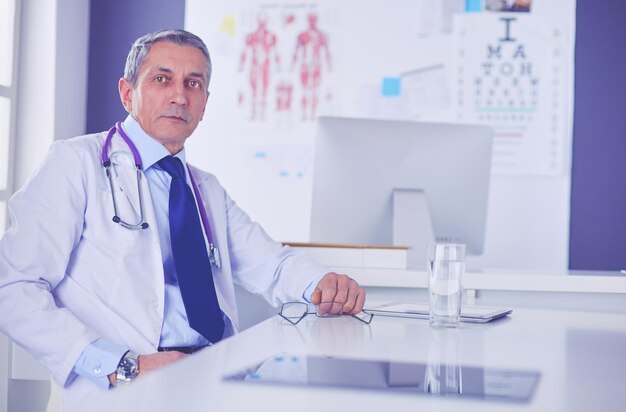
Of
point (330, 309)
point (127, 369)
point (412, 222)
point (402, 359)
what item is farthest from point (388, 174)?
point (402, 359)

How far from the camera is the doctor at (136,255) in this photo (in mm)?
1465

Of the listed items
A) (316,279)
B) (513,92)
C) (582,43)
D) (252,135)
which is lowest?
(316,279)

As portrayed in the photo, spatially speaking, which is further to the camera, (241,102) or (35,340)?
(241,102)

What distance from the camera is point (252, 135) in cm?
390

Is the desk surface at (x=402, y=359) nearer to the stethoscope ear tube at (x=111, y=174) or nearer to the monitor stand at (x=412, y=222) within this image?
the stethoscope ear tube at (x=111, y=174)

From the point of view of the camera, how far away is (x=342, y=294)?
1523 millimetres

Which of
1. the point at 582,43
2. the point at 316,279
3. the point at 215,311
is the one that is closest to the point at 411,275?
the point at 316,279

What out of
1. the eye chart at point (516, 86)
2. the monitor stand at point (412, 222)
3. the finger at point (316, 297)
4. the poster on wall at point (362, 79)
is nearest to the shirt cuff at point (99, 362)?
the finger at point (316, 297)

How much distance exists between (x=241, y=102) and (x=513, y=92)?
1.37 meters

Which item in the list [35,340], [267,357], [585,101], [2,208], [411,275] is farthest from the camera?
[585,101]

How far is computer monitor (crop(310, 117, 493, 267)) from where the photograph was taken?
7.87 ft

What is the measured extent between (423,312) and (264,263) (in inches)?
22.5

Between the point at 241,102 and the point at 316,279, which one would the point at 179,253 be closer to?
the point at 316,279

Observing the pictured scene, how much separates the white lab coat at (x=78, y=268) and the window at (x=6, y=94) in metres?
1.62
